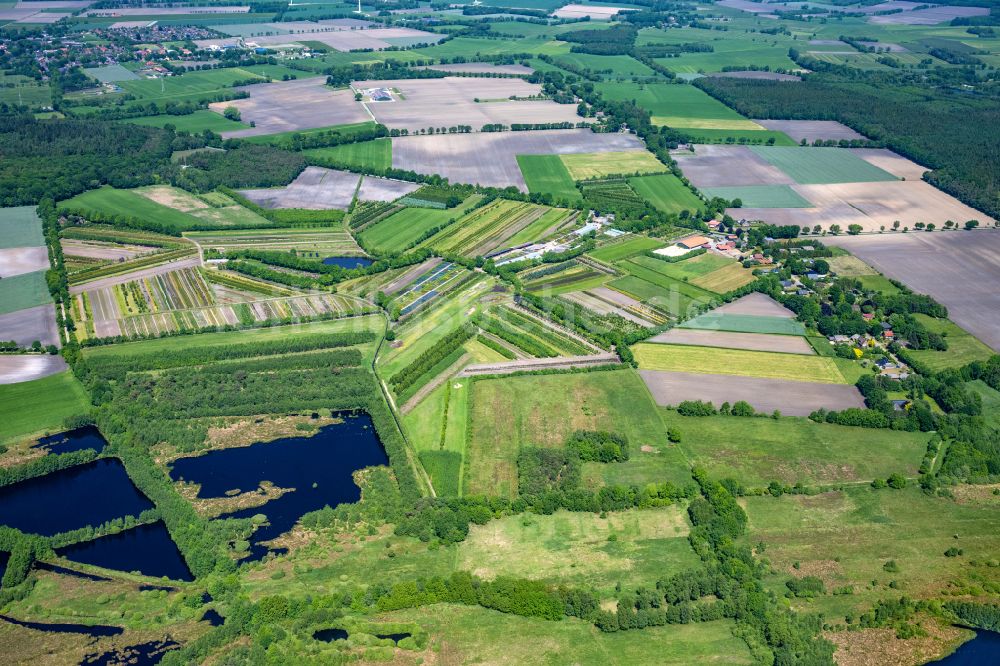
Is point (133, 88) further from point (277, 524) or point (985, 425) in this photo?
point (985, 425)

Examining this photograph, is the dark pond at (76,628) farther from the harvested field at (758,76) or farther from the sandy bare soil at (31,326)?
the harvested field at (758,76)

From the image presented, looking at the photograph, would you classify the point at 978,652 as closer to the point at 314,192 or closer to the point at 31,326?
the point at 31,326

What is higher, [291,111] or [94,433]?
[291,111]

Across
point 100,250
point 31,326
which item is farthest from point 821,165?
point 31,326

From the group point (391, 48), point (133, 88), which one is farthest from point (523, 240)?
point (391, 48)

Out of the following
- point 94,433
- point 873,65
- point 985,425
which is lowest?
point 94,433

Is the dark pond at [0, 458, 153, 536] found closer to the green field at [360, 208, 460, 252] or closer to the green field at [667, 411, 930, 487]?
Answer: the green field at [667, 411, 930, 487]

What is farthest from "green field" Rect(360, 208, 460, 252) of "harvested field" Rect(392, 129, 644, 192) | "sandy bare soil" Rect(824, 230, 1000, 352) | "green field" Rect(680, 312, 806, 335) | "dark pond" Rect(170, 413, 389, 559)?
"sandy bare soil" Rect(824, 230, 1000, 352)

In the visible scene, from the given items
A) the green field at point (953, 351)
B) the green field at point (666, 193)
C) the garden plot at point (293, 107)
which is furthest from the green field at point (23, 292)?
the green field at point (953, 351)

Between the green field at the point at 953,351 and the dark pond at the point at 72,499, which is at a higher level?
the green field at the point at 953,351
